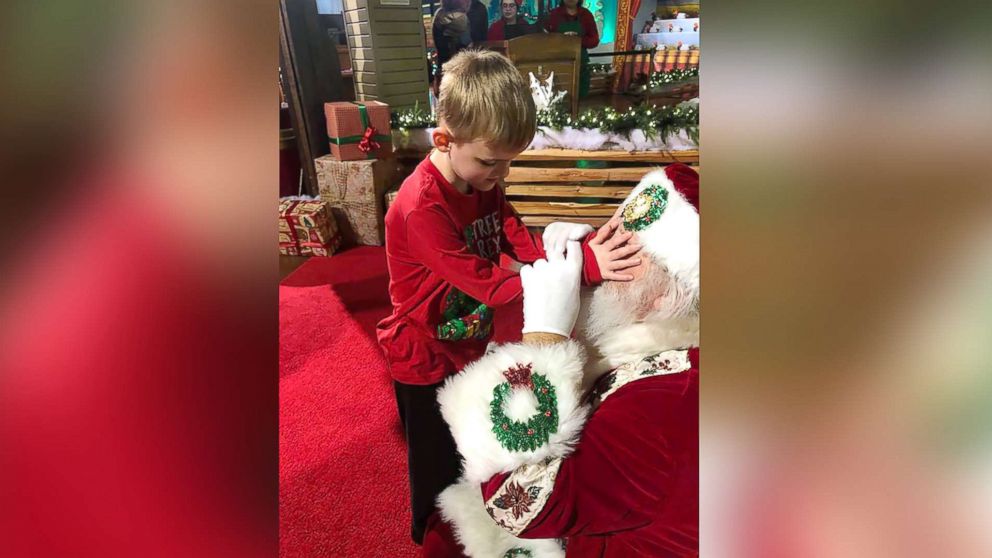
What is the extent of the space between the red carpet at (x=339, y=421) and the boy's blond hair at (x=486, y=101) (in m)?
A: 0.19

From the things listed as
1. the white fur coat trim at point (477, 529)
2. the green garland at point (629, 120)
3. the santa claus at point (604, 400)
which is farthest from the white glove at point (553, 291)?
the white fur coat trim at point (477, 529)

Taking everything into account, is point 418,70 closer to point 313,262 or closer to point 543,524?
point 313,262

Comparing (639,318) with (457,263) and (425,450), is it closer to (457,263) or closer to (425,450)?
(457,263)

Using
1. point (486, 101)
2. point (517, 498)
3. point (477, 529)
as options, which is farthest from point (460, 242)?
point (477, 529)

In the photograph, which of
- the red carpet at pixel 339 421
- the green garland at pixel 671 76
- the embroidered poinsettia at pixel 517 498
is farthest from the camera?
the red carpet at pixel 339 421

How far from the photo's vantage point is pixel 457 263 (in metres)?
0.50

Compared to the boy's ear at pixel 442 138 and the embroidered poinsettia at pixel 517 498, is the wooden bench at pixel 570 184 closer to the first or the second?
the boy's ear at pixel 442 138

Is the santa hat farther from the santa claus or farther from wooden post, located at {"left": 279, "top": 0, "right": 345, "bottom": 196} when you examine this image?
wooden post, located at {"left": 279, "top": 0, "right": 345, "bottom": 196}

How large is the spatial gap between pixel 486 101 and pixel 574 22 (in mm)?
89

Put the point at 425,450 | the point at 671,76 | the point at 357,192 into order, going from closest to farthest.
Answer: the point at 671,76
the point at 357,192
the point at 425,450

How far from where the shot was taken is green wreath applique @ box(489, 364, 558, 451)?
0.48 metres

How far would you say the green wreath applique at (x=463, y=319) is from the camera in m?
0.54

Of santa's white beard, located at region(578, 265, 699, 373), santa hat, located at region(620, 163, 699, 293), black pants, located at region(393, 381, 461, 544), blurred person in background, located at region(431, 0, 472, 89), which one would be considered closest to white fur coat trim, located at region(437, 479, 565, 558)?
black pants, located at region(393, 381, 461, 544)
